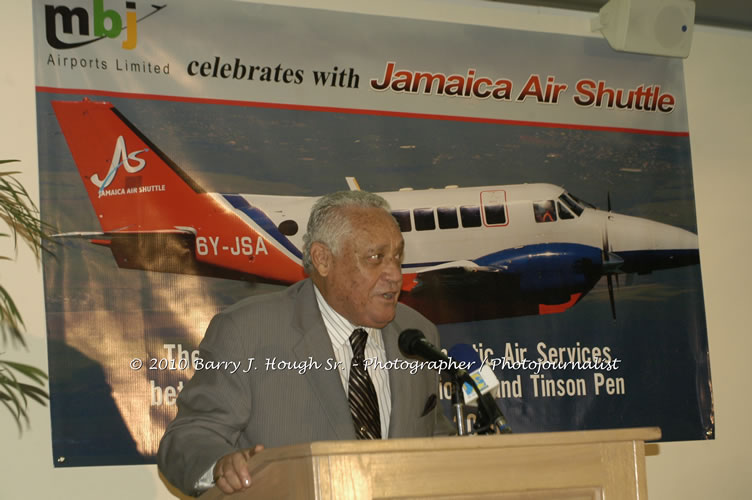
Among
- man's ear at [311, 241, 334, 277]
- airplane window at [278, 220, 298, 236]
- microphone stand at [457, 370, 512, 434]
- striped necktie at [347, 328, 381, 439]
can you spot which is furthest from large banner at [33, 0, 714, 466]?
microphone stand at [457, 370, 512, 434]

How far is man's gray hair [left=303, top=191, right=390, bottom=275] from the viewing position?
2.95m

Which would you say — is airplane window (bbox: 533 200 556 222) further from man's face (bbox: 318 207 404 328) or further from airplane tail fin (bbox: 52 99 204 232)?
airplane tail fin (bbox: 52 99 204 232)

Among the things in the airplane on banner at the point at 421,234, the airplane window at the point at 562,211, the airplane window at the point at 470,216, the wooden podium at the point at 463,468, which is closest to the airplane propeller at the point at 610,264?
the airplane on banner at the point at 421,234

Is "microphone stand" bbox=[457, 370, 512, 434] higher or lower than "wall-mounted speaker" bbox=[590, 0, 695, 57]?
lower

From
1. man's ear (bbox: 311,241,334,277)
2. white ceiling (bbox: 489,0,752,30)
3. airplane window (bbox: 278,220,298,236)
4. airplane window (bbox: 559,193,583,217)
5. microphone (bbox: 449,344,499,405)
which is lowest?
microphone (bbox: 449,344,499,405)

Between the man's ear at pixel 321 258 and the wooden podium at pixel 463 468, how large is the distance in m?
1.19

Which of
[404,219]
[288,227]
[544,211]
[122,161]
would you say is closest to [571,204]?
[544,211]

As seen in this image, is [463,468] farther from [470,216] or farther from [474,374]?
[470,216]

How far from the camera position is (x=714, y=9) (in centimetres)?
493

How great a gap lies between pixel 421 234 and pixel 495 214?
0.43m

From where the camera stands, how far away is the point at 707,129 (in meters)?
4.94

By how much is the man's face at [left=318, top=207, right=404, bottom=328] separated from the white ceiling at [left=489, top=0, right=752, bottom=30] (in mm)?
2348

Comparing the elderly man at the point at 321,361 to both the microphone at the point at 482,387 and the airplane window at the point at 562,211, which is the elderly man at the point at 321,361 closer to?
the microphone at the point at 482,387

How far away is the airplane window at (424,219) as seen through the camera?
4.21 m
